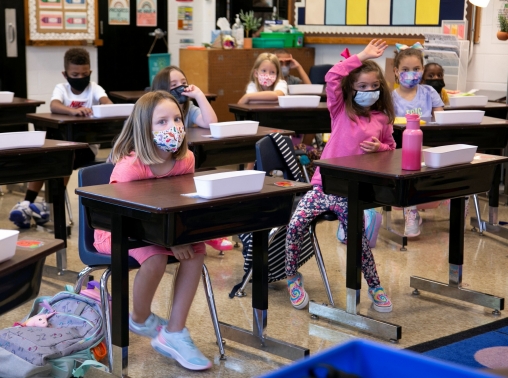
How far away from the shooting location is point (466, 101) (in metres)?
5.16

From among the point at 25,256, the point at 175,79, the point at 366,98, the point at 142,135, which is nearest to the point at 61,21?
the point at 175,79

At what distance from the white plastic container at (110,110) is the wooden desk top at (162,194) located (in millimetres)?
1751

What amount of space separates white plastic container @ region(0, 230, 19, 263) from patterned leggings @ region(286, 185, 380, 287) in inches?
63.6

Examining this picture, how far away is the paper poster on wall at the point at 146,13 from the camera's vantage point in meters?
7.95

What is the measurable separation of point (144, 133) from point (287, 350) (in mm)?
919

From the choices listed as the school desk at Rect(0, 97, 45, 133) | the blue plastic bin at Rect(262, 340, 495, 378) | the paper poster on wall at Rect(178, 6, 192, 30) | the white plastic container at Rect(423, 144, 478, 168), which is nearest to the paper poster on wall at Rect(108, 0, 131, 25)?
the paper poster on wall at Rect(178, 6, 192, 30)

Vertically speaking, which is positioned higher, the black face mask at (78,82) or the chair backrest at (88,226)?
the black face mask at (78,82)

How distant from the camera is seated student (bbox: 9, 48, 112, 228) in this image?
4688mm

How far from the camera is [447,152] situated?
9.98 feet

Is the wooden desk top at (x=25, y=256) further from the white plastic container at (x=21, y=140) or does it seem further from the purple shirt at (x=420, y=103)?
the purple shirt at (x=420, y=103)

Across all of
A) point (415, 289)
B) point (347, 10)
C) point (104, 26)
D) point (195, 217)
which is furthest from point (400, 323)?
point (104, 26)

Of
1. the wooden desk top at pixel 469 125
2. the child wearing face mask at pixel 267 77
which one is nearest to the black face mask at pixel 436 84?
the wooden desk top at pixel 469 125

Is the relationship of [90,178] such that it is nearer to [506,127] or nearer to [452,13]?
[506,127]

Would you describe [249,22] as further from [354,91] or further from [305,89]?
[354,91]
